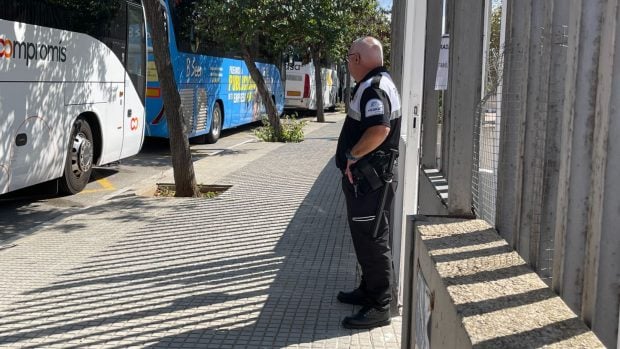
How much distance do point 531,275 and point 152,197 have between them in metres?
8.11

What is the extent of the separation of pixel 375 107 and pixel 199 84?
42.0 ft

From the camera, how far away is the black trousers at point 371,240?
489cm

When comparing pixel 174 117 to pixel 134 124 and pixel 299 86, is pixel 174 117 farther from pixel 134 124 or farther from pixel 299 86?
pixel 299 86

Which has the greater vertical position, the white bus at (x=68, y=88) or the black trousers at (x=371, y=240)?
the white bus at (x=68, y=88)

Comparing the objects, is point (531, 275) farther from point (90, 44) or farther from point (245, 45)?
point (245, 45)

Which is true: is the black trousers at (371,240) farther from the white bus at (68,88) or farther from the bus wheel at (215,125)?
the bus wheel at (215,125)

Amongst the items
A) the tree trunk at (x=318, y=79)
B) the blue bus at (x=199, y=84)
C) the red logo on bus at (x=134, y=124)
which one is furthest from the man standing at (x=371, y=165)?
the tree trunk at (x=318, y=79)

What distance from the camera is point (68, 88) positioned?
31.8 feet

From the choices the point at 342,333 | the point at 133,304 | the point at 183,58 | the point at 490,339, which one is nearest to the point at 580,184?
the point at 490,339

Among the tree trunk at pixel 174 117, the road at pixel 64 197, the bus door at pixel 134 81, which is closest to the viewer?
the road at pixel 64 197

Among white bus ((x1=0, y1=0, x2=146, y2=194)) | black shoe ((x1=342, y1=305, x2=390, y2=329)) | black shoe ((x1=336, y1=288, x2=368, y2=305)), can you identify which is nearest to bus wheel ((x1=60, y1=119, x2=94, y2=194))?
white bus ((x1=0, y1=0, x2=146, y2=194))

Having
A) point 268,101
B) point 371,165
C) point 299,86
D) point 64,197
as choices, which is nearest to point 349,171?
point 371,165

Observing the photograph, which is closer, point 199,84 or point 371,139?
point 371,139

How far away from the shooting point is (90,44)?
10.3 metres
